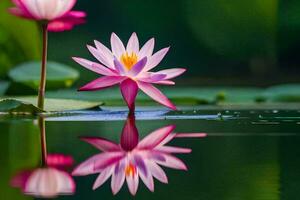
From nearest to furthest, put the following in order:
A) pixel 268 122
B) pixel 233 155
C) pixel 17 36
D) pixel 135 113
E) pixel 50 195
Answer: pixel 50 195 < pixel 233 155 < pixel 268 122 < pixel 135 113 < pixel 17 36

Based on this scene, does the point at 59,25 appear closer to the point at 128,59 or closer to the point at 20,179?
the point at 128,59

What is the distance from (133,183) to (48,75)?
1788 mm

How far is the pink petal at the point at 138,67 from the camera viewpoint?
1.99m

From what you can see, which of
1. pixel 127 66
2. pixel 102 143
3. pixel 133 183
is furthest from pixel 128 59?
pixel 133 183

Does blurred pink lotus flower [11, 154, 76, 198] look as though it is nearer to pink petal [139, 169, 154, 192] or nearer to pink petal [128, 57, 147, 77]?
pink petal [139, 169, 154, 192]

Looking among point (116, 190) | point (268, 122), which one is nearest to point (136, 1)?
point (268, 122)

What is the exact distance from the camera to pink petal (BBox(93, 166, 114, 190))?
102cm

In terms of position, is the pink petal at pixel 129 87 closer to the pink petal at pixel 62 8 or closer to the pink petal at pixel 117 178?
the pink petal at pixel 62 8

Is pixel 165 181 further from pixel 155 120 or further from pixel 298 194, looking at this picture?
pixel 155 120

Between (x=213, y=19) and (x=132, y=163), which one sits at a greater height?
(x=213, y=19)

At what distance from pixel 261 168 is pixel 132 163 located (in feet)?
0.64

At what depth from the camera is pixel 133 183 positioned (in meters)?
1.02

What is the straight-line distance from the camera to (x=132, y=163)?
1183mm

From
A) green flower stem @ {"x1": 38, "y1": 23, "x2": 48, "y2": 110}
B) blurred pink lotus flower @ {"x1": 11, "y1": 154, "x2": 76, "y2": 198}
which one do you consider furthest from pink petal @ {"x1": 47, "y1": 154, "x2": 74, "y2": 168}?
green flower stem @ {"x1": 38, "y1": 23, "x2": 48, "y2": 110}
